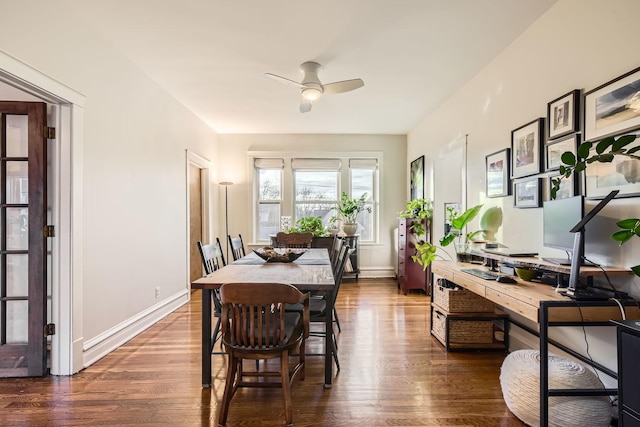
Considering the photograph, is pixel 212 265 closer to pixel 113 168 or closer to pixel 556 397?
pixel 113 168

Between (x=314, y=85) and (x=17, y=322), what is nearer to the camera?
(x=17, y=322)

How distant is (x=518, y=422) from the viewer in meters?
1.90

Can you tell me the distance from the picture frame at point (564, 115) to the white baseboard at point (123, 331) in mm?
3855

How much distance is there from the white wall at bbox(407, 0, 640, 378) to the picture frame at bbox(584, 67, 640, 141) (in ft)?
0.20

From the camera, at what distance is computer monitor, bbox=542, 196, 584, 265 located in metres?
1.88

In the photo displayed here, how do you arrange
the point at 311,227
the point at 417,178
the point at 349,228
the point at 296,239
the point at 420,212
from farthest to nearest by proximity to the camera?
1. the point at 349,228
2. the point at 311,227
3. the point at 417,178
4. the point at 420,212
5. the point at 296,239

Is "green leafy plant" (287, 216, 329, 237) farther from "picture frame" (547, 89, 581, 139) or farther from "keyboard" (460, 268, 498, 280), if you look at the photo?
"picture frame" (547, 89, 581, 139)

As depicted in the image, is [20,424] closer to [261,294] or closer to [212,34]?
[261,294]

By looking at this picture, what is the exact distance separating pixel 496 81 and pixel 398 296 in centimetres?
302

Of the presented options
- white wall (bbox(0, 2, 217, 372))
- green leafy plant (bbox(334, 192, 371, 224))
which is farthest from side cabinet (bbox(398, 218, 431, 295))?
white wall (bbox(0, 2, 217, 372))

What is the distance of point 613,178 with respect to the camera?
6.21 feet

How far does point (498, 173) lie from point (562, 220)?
118cm

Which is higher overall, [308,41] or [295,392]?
[308,41]

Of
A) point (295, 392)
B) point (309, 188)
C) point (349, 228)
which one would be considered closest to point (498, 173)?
point (295, 392)
